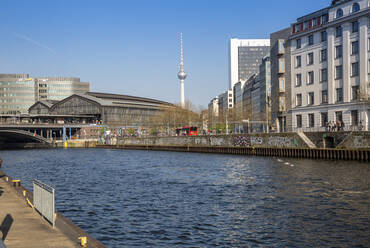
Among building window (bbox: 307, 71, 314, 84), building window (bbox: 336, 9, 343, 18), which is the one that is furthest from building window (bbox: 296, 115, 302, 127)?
building window (bbox: 336, 9, 343, 18)

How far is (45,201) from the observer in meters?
18.1

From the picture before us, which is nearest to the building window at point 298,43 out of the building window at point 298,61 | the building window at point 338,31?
the building window at point 298,61

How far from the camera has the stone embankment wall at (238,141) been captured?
74.9 meters

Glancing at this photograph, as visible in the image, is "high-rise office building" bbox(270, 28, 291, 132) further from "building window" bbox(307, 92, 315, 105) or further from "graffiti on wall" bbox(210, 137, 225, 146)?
"graffiti on wall" bbox(210, 137, 225, 146)

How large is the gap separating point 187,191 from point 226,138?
60742 mm

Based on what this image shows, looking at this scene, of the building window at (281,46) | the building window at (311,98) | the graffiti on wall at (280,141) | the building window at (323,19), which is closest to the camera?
the graffiti on wall at (280,141)

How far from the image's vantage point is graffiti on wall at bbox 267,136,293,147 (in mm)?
75188

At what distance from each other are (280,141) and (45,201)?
64261mm

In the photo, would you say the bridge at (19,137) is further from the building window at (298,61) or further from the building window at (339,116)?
the building window at (339,116)

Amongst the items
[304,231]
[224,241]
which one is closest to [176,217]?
[224,241]

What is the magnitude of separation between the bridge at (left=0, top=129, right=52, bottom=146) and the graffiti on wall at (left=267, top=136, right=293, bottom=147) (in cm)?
9475

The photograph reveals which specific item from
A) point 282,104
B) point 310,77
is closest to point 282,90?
point 282,104

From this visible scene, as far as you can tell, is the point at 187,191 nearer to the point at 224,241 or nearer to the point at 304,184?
the point at 304,184

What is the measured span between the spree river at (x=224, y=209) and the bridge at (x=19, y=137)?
4164 inches
